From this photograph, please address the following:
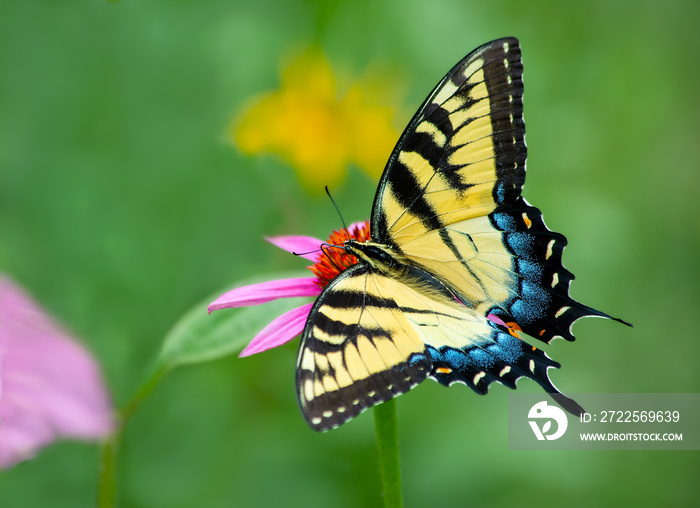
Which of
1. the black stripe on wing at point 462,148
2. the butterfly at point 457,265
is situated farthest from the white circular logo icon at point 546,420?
the black stripe on wing at point 462,148

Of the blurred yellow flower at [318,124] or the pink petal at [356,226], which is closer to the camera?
the pink petal at [356,226]

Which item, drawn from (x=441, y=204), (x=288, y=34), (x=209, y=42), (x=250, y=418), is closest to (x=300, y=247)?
(x=441, y=204)

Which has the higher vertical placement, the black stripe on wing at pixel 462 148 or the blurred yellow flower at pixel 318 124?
the blurred yellow flower at pixel 318 124

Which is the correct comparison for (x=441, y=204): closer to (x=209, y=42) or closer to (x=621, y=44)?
(x=209, y=42)

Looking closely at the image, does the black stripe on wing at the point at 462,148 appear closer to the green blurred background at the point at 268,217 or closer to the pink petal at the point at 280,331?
the pink petal at the point at 280,331

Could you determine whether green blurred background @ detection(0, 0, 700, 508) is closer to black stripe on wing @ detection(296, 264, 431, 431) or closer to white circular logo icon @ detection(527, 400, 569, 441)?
white circular logo icon @ detection(527, 400, 569, 441)
